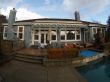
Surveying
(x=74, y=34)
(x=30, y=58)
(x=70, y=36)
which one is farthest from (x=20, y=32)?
(x=30, y=58)

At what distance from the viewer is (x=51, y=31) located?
23.0 metres

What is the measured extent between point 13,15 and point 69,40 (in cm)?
918

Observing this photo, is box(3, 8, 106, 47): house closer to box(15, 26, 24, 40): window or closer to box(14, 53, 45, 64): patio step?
box(15, 26, 24, 40): window

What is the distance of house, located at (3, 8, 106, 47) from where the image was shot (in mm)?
22016

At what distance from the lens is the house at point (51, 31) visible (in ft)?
72.2

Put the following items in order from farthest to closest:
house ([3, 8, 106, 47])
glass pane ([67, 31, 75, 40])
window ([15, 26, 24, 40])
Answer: glass pane ([67, 31, 75, 40]) → window ([15, 26, 24, 40]) → house ([3, 8, 106, 47])

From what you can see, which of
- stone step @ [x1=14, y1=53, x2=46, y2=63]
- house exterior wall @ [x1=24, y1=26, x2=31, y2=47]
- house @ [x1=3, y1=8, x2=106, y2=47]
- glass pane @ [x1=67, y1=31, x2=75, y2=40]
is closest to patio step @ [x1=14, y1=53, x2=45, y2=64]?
stone step @ [x1=14, y1=53, x2=46, y2=63]

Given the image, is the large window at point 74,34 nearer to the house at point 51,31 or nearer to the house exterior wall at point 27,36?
the house at point 51,31

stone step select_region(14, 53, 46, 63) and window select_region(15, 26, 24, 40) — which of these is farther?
window select_region(15, 26, 24, 40)

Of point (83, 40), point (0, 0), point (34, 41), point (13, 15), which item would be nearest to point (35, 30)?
point (34, 41)

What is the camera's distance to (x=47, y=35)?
904 inches

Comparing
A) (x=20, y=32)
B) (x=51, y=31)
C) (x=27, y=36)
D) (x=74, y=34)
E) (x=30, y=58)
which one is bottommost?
(x=30, y=58)

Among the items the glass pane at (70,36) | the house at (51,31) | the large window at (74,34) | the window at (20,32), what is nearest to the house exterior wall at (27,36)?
the house at (51,31)

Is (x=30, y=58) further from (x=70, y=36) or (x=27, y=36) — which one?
(x=70, y=36)
